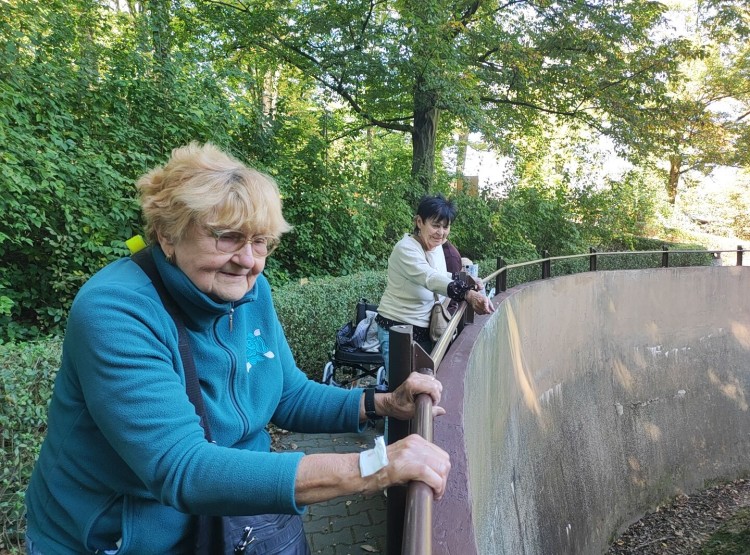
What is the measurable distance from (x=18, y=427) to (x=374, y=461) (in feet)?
8.10

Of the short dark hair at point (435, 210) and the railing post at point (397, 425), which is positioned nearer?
the railing post at point (397, 425)

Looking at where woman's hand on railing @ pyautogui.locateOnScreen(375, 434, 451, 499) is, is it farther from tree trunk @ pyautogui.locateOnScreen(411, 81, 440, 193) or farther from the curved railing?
tree trunk @ pyautogui.locateOnScreen(411, 81, 440, 193)

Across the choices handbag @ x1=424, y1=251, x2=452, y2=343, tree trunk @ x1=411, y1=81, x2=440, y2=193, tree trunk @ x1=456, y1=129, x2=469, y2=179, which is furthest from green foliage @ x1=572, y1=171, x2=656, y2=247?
handbag @ x1=424, y1=251, x2=452, y2=343

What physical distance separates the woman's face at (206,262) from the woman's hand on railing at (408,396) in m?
0.60

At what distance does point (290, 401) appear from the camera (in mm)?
1874

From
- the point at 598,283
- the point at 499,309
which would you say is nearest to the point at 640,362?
the point at 598,283

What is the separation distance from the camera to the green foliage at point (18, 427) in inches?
105

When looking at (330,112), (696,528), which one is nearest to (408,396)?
(696,528)

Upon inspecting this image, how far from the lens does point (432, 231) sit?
360 centimetres

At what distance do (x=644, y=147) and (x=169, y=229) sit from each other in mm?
12531

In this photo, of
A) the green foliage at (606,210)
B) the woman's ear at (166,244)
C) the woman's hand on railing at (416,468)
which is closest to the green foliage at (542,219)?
the green foliage at (606,210)

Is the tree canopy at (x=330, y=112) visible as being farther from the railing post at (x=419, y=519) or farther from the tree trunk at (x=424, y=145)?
the railing post at (x=419, y=519)

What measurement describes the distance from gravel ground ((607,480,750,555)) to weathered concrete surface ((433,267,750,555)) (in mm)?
210

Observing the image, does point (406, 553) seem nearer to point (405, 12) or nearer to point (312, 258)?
point (312, 258)
